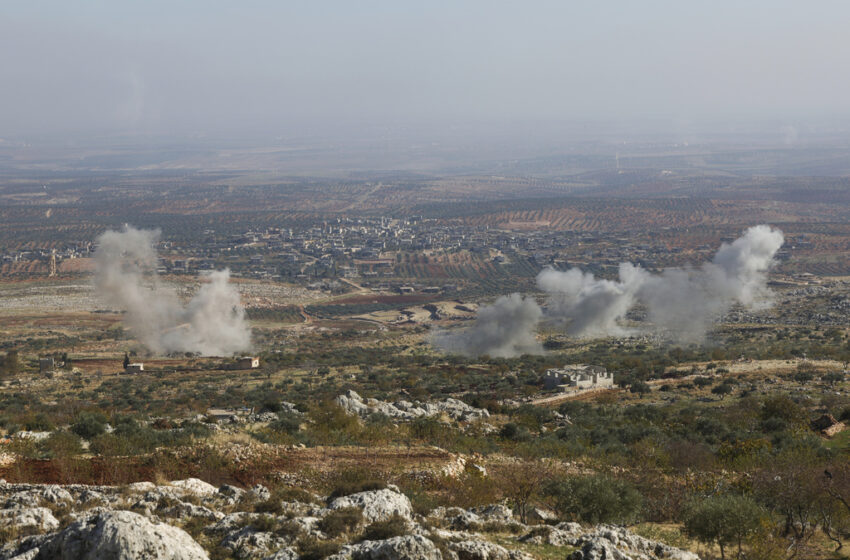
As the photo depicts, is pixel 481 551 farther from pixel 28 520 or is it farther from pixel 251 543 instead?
pixel 28 520

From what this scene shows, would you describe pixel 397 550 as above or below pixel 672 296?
above

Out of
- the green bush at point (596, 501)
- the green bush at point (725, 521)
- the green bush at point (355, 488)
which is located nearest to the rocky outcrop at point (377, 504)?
the green bush at point (355, 488)

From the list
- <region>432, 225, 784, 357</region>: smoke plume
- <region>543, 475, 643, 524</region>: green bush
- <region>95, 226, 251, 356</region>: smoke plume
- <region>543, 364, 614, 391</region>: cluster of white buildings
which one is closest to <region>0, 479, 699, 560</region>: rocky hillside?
<region>543, 475, 643, 524</region>: green bush

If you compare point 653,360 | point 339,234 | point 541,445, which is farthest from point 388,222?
point 541,445

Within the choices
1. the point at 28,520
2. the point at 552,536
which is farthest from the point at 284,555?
the point at 552,536

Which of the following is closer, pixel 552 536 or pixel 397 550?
pixel 397 550

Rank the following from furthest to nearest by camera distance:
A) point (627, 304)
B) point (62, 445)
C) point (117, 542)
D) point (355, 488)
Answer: point (627, 304) < point (62, 445) < point (355, 488) < point (117, 542)

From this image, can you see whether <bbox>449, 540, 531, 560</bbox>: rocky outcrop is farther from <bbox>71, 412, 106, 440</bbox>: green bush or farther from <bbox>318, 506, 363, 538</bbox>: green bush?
<bbox>71, 412, 106, 440</bbox>: green bush
